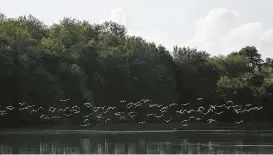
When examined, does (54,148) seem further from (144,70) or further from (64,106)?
(144,70)

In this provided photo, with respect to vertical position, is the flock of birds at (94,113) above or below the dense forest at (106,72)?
below

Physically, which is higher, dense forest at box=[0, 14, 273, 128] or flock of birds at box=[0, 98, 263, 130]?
dense forest at box=[0, 14, 273, 128]

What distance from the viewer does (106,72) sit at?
340ft

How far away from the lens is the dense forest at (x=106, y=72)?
8262cm

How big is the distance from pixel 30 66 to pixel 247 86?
186 ft

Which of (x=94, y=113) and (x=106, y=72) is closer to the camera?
(x=94, y=113)

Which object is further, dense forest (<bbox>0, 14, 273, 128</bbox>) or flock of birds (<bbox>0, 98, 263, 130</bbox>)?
dense forest (<bbox>0, 14, 273, 128</bbox>)

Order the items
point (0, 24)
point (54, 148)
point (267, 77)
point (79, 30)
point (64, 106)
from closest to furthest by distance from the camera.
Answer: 1. point (54, 148)
2. point (64, 106)
3. point (0, 24)
4. point (79, 30)
5. point (267, 77)

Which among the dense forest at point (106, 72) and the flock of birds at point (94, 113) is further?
the dense forest at point (106, 72)

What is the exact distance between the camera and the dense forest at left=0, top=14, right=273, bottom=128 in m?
82.6

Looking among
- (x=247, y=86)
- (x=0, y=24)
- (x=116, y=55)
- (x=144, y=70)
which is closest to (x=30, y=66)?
(x=0, y=24)

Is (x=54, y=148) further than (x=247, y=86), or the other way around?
(x=247, y=86)

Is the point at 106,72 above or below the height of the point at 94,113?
above

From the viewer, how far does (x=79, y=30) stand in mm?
111438
